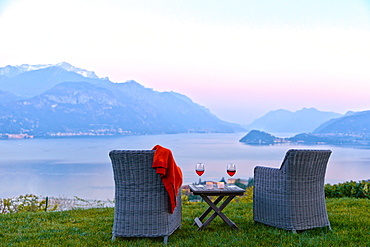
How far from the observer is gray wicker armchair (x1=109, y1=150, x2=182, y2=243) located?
3379 millimetres

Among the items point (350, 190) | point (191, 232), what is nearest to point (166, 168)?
point (191, 232)

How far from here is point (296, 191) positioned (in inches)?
145

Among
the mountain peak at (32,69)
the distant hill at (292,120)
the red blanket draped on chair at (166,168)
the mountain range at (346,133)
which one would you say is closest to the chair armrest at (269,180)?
the red blanket draped on chair at (166,168)

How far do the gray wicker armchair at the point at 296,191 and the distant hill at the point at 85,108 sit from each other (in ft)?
272

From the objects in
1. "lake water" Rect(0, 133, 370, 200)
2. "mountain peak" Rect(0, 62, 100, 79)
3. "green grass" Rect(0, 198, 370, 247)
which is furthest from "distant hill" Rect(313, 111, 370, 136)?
"mountain peak" Rect(0, 62, 100, 79)

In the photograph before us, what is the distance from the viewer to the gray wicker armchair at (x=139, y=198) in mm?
3379

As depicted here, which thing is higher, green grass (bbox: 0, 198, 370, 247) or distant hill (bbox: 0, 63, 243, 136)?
distant hill (bbox: 0, 63, 243, 136)

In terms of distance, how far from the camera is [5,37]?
4300cm

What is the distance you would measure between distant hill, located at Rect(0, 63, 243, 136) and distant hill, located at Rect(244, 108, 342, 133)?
2745 cm

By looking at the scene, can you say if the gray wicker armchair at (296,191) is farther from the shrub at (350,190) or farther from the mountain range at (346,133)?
the mountain range at (346,133)

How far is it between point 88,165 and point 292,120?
47.1 metres

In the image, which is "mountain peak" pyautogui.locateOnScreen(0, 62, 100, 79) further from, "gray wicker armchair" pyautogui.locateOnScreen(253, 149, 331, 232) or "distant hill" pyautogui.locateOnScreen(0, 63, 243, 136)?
"gray wicker armchair" pyautogui.locateOnScreen(253, 149, 331, 232)

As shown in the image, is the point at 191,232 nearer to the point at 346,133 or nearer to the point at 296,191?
the point at 296,191

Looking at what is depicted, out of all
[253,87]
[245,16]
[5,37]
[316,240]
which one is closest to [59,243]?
[316,240]
